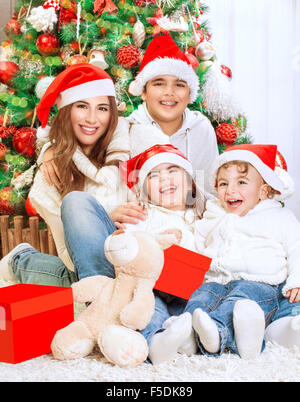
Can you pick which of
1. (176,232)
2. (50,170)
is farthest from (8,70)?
(176,232)

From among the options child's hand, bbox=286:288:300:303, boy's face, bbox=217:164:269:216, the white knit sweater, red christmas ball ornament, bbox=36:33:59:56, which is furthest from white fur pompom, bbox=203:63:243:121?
child's hand, bbox=286:288:300:303

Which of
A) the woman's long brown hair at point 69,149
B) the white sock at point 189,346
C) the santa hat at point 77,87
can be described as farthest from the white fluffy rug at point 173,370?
the santa hat at point 77,87

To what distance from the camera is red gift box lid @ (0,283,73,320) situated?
117cm

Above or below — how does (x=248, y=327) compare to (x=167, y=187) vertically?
below

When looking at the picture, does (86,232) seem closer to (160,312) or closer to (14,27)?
(160,312)

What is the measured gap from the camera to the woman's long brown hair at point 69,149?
1.63 metres

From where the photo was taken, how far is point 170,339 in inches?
42.4

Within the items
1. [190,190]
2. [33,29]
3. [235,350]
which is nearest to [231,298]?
[235,350]

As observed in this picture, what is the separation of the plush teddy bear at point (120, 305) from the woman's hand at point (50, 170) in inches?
19.4

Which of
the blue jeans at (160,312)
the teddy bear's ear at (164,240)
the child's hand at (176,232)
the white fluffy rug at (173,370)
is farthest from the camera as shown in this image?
the child's hand at (176,232)

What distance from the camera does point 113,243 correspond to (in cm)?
119

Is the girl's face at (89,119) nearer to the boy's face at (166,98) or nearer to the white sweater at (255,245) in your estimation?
the boy's face at (166,98)

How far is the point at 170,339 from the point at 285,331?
307mm

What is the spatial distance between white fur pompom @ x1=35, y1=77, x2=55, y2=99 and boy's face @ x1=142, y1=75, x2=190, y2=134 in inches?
18.5
